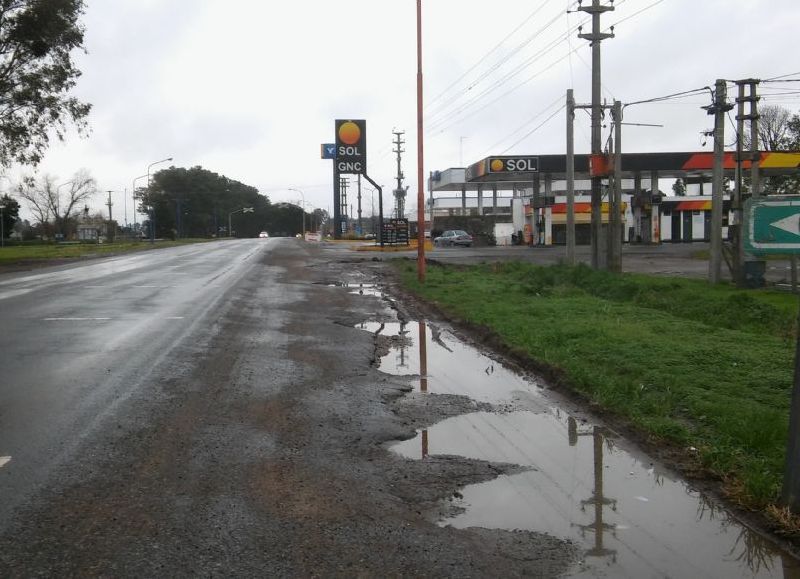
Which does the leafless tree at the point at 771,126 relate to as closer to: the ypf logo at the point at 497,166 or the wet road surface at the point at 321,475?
the ypf logo at the point at 497,166

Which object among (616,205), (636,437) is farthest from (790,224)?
(616,205)

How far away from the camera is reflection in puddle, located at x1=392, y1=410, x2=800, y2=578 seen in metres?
4.25

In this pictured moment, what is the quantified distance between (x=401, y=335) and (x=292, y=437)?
635cm

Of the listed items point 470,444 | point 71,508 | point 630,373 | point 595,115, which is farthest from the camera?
point 595,115

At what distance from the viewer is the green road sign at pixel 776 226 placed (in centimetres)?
535

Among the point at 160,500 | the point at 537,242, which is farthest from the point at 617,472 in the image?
the point at 537,242

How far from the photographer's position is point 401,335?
41.6ft

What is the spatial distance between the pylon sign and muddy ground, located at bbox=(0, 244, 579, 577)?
1952 inches

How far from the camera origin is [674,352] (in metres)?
9.62

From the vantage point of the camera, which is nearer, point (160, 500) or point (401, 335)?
point (160, 500)

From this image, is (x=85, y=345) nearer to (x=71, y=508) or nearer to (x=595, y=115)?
(x=71, y=508)

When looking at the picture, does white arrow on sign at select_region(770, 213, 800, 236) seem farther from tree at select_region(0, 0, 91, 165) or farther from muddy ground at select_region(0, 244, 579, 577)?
tree at select_region(0, 0, 91, 165)

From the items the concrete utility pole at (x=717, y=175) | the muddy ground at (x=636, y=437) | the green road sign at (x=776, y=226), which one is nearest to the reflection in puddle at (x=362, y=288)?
the muddy ground at (x=636, y=437)

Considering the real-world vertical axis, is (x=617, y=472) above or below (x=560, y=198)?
below
